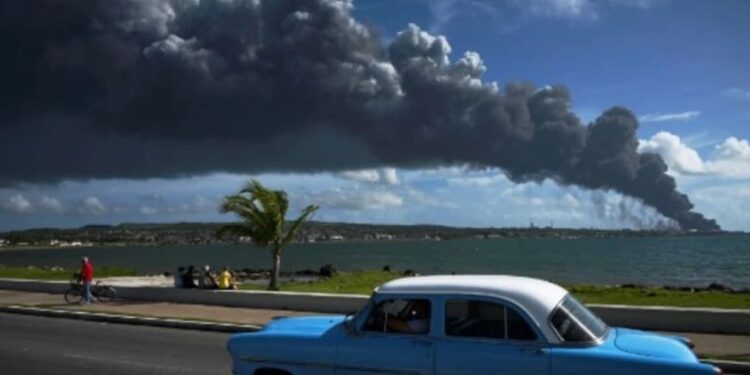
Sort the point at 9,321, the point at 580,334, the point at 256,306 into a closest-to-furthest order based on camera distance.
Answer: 1. the point at 580,334
2. the point at 9,321
3. the point at 256,306

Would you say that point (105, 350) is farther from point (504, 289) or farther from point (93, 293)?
point (93, 293)

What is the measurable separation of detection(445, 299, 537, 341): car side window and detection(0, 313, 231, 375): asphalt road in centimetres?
547

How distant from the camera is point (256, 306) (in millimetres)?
20453

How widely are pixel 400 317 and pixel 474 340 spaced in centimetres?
76

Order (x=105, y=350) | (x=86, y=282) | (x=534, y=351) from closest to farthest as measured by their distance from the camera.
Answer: (x=534, y=351) < (x=105, y=350) < (x=86, y=282)

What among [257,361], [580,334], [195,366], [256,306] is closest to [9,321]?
[256,306]

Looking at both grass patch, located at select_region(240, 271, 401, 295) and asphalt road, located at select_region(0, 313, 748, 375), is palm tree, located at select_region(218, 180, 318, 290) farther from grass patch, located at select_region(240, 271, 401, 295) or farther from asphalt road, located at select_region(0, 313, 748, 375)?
asphalt road, located at select_region(0, 313, 748, 375)

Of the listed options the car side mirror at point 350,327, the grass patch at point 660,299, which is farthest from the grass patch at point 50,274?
the car side mirror at point 350,327

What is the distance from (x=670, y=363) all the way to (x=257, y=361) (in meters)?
3.93

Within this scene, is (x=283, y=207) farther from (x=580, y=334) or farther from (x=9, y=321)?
(x=580, y=334)

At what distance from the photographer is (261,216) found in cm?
2705

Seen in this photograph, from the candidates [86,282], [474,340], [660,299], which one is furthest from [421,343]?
[86,282]

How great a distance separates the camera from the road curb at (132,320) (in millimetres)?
16422

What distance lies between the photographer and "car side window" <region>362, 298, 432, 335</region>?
690 cm
